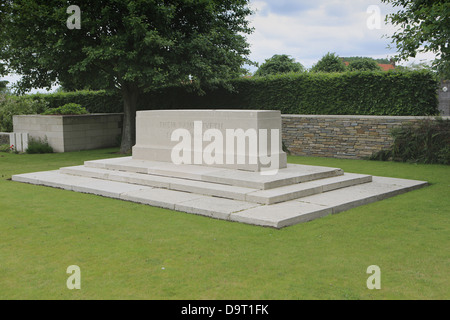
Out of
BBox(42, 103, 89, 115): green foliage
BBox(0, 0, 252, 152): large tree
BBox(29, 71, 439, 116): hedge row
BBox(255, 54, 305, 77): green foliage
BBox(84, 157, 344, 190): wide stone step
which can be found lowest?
BBox(84, 157, 344, 190): wide stone step

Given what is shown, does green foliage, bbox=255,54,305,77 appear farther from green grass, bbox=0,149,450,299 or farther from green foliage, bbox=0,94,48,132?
green grass, bbox=0,149,450,299

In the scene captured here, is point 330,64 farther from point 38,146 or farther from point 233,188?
point 233,188

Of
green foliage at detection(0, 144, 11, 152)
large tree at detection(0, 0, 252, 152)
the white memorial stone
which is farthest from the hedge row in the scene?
the white memorial stone

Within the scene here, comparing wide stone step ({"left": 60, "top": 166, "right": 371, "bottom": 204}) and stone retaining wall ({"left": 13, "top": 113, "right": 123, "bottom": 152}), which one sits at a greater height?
stone retaining wall ({"left": 13, "top": 113, "right": 123, "bottom": 152})

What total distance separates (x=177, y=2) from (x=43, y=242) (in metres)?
11.9

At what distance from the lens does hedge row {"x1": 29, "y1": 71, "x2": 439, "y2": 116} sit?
14.9 meters

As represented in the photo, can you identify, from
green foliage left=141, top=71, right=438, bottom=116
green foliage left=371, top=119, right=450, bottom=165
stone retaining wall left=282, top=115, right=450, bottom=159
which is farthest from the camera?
green foliage left=141, top=71, right=438, bottom=116

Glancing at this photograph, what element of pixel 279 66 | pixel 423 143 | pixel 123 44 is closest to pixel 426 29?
pixel 423 143

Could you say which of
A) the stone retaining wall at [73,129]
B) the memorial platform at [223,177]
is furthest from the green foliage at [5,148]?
the memorial platform at [223,177]

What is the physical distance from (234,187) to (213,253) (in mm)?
3333

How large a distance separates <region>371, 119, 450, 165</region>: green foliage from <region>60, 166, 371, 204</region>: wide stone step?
14.7 ft

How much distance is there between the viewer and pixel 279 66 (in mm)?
40375
